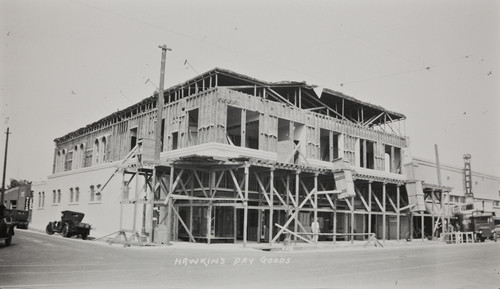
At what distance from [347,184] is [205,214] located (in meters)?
9.05

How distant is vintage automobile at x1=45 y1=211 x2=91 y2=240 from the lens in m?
29.2

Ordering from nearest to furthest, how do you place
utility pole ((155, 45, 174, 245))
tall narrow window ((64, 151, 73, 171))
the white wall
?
utility pole ((155, 45, 174, 245)) → the white wall → tall narrow window ((64, 151, 73, 171))

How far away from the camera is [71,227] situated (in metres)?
29.6

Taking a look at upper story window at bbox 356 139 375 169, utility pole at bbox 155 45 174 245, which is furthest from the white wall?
upper story window at bbox 356 139 375 169

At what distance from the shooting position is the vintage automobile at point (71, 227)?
29156 millimetres

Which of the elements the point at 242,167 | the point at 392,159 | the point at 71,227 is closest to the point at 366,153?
the point at 392,159

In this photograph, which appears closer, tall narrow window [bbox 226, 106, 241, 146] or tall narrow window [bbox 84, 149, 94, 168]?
tall narrow window [bbox 226, 106, 241, 146]

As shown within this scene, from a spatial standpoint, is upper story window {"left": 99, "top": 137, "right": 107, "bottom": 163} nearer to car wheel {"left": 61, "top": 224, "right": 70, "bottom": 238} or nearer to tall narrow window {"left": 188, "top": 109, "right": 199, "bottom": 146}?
car wheel {"left": 61, "top": 224, "right": 70, "bottom": 238}

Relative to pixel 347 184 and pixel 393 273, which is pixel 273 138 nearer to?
pixel 347 184

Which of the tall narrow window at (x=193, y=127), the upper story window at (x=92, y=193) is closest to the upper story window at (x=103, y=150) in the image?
the upper story window at (x=92, y=193)

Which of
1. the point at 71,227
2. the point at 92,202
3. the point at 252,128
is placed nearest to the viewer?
the point at 71,227

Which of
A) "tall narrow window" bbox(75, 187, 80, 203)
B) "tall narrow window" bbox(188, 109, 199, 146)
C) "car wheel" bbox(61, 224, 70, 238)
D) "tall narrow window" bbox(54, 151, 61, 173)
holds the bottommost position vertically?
"car wheel" bbox(61, 224, 70, 238)

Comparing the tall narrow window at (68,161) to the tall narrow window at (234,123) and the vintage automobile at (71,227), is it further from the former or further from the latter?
the tall narrow window at (234,123)

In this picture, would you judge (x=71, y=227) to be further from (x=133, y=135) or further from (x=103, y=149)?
(x=103, y=149)
